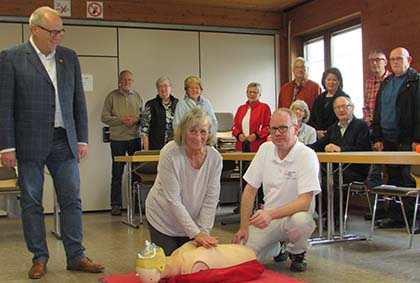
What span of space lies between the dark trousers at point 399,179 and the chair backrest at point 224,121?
260cm

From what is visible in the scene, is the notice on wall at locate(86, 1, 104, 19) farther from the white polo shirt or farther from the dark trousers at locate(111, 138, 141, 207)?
the white polo shirt

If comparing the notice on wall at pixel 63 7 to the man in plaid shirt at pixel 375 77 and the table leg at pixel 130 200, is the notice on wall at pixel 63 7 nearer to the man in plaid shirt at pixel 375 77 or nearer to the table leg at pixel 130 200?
the table leg at pixel 130 200

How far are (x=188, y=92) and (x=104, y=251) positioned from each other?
6.16ft

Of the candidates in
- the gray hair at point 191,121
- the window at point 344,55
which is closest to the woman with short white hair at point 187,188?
the gray hair at point 191,121

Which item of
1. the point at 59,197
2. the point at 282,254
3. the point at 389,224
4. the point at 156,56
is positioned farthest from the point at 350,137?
the point at 156,56

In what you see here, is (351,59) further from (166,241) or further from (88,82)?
(166,241)

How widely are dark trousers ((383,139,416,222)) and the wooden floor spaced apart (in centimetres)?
26

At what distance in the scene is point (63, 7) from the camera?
6.30 metres

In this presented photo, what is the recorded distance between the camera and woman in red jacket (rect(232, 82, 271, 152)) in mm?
5254

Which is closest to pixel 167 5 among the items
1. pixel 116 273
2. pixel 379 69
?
pixel 379 69

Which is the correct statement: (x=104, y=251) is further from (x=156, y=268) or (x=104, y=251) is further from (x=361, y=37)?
(x=361, y=37)

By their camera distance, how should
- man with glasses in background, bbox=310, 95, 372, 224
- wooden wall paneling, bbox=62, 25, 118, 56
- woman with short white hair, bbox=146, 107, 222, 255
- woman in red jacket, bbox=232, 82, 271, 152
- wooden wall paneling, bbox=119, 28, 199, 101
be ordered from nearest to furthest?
1. woman with short white hair, bbox=146, 107, 222, 255
2. man with glasses in background, bbox=310, 95, 372, 224
3. woman in red jacket, bbox=232, 82, 271, 152
4. wooden wall paneling, bbox=62, 25, 118, 56
5. wooden wall paneling, bbox=119, 28, 199, 101

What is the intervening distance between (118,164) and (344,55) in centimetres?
285

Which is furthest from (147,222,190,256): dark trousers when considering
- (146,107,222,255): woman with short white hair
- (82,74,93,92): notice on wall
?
(82,74,93,92): notice on wall
